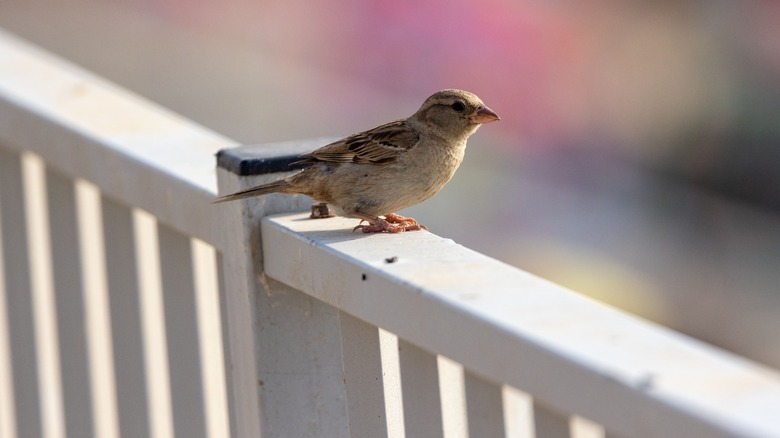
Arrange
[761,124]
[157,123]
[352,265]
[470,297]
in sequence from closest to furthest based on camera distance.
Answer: [470,297]
[352,265]
[157,123]
[761,124]

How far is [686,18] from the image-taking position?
8.23 meters

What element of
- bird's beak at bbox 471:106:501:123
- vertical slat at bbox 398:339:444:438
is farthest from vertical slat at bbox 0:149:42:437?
vertical slat at bbox 398:339:444:438

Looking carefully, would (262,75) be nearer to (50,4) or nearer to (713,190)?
(50,4)

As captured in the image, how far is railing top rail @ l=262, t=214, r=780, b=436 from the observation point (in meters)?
1.06

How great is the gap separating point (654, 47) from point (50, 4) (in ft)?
22.3

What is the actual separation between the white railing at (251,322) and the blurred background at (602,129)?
4.64 m

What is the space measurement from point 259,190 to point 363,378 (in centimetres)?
44

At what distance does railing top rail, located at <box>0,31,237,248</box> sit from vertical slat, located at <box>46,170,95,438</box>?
99 mm

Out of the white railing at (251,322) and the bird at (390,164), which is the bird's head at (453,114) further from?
the white railing at (251,322)

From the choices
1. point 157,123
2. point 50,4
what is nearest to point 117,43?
point 50,4

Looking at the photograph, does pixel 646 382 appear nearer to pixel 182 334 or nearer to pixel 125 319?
pixel 182 334

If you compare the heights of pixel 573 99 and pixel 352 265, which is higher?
pixel 352 265

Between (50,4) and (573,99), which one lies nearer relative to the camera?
(573,99)

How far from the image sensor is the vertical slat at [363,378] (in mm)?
1709
